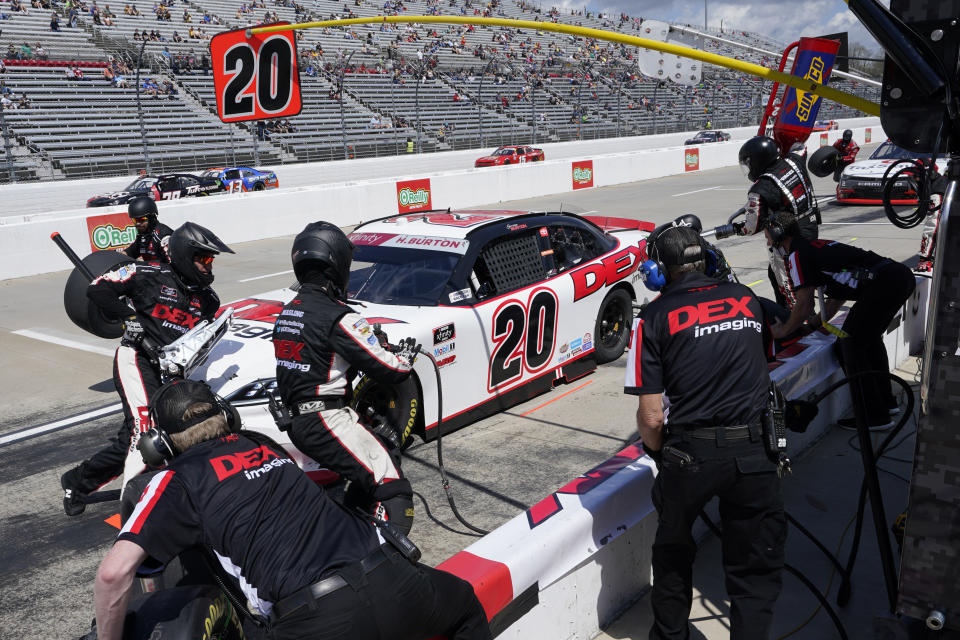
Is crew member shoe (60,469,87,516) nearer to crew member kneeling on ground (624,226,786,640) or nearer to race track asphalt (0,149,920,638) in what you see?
race track asphalt (0,149,920,638)

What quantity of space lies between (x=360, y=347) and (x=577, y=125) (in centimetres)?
4123

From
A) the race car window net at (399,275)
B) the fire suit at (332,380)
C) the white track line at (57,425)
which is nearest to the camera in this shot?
the fire suit at (332,380)

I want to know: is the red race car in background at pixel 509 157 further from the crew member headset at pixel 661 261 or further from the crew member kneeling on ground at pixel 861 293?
the crew member headset at pixel 661 261

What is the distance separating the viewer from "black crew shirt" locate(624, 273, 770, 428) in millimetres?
2928

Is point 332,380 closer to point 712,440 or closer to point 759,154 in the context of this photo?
point 712,440

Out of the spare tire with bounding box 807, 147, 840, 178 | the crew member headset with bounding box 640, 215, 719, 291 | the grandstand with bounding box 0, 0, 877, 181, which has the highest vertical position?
the grandstand with bounding box 0, 0, 877, 181

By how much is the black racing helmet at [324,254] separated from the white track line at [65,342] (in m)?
5.92

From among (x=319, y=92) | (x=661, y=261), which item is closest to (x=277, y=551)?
(x=661, y=261)

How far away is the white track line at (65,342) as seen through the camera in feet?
29.2

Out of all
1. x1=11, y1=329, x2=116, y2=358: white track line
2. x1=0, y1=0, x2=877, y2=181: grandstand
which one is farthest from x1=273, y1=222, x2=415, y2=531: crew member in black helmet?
x1=0, y1=0, x2=877, y2=181: grandstand

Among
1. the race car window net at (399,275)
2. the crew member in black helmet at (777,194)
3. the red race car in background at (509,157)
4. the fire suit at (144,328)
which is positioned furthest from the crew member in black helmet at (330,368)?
the red race car in background at (509,157)

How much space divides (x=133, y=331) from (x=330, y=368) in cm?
198

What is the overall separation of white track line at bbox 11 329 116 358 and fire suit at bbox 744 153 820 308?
6990mm

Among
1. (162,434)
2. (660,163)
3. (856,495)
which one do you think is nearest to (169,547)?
(162,434)
